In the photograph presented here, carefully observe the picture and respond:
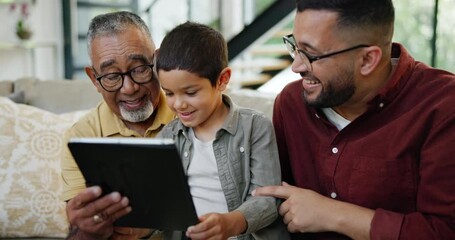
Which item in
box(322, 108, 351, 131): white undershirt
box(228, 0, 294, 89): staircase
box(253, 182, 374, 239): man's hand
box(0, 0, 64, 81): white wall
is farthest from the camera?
box(228, 0, 294, 89): staircase

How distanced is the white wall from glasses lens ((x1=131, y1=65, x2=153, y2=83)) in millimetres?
4043

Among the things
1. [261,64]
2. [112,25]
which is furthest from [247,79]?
[112,25]

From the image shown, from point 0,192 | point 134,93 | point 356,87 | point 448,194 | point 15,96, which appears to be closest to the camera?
point 448,194

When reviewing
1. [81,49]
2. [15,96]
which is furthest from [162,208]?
[81,49]

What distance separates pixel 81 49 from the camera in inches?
252

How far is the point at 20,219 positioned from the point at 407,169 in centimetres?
145

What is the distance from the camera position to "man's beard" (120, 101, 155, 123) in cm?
157

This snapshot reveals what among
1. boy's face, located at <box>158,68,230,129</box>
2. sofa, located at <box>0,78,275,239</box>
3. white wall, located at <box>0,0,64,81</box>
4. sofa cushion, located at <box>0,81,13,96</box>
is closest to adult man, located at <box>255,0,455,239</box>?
boy's face, located at <box>158,68,230,129</box>

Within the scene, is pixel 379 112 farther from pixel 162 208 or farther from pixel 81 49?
pixel 81 49

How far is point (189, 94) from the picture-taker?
136 centimetres

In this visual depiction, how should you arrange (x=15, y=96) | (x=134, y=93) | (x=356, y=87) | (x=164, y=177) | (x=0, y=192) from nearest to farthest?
(x=164, y=177) < (x=356, y=87) < (x=134, y=93) < (x=0, y=192) < (x=15, y=96)

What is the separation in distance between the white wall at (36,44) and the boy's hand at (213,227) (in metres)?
4.51

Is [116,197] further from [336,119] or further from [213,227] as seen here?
A: [336,119]

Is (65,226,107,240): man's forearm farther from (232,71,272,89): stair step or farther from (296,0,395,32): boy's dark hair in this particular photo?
(232,71,272,89): stair step
